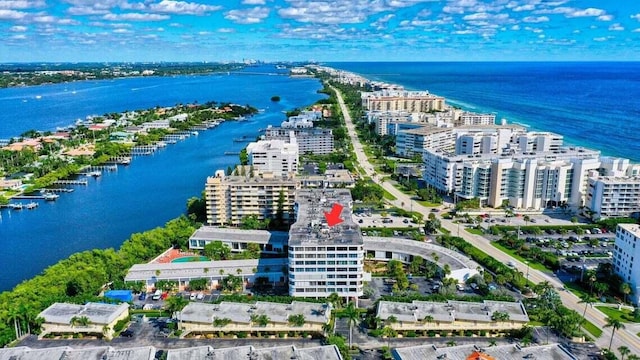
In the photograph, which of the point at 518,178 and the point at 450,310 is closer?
the point at 450,310

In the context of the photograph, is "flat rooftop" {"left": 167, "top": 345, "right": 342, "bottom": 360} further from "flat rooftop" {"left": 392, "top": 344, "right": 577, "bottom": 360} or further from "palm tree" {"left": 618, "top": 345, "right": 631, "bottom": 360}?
"palm tree" {"left": 618, "top": 345, "right": 631, "bottom": 360}

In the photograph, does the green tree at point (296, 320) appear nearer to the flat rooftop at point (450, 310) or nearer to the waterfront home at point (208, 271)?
the flat rooftop at point (450, 310)

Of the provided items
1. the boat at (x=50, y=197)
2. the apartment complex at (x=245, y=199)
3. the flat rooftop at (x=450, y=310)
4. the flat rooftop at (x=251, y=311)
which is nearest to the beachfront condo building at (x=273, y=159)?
the apartment complex at (x=245, y=199)

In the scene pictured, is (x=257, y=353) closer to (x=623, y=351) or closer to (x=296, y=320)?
(x=296, y=320)

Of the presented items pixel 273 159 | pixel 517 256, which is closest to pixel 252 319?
pixel 517 256

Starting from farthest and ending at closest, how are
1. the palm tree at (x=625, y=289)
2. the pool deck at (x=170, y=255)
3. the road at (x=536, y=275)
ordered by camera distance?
the pool deck at (x=170, y=255) → the palm tree at (x=625, y=289) → the road at (x=536, y=275)
